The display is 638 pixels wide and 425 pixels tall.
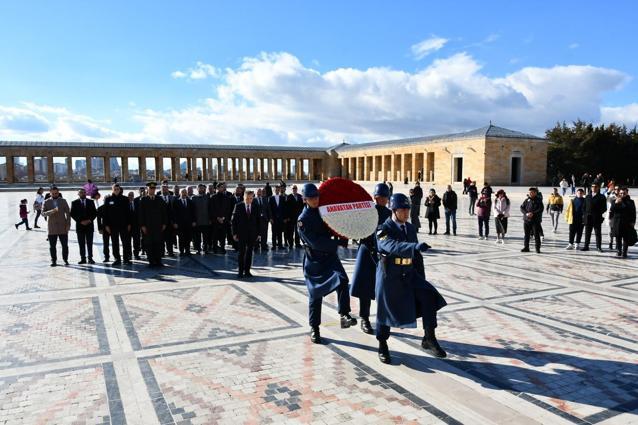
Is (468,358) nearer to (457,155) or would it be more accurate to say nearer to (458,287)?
(458,287)

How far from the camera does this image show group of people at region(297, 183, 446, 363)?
4465 mm

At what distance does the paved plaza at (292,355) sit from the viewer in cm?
379

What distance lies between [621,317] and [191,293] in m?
6.20

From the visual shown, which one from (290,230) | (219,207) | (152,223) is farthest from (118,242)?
(290,230)

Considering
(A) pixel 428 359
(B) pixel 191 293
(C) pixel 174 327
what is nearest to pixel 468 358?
(A) pixel 428 359

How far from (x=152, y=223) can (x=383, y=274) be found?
677 centimetres

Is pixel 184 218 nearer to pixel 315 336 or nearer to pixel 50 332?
pixel 50 332

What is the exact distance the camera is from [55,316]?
21.1 feet

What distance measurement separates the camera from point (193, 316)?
21.0ft

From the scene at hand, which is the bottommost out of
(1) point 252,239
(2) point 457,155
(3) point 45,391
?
(3) point 45,391

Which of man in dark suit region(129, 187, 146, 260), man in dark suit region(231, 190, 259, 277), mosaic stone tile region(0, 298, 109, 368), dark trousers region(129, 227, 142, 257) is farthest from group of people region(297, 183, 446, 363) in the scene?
dark trousers region(129, 227, 142, 257)

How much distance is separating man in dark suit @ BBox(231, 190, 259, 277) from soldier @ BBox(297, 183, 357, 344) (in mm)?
3571

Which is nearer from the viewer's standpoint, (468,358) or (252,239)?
(468,358)

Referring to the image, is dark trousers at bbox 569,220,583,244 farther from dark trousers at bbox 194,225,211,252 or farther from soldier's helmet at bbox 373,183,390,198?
dark trousers at bbox 194,225,211,252
